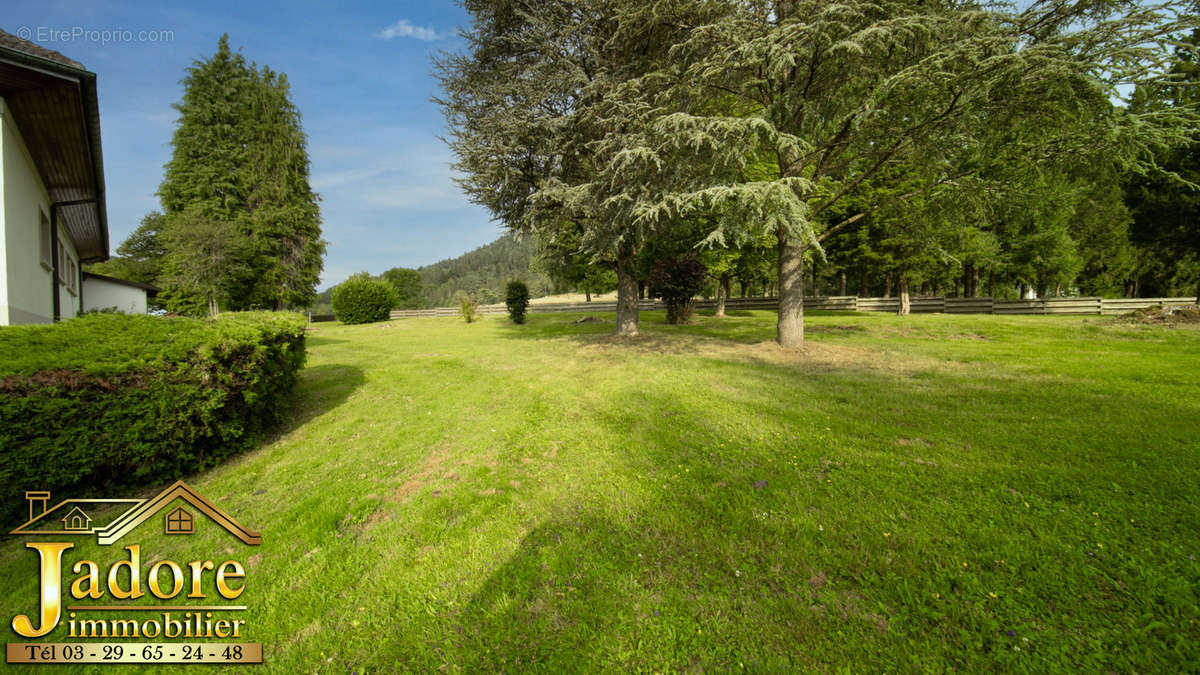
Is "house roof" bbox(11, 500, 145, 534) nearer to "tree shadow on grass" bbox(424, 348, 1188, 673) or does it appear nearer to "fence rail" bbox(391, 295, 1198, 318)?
"tree shadow on grass" bbox(424, 348, 1188, 673)

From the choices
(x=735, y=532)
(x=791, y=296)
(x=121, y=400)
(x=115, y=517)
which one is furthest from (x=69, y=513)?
(x=791, y=296)

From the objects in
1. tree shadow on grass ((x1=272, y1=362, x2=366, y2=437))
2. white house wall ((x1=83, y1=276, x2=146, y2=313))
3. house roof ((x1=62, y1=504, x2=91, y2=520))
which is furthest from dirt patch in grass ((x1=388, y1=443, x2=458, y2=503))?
white house wall ((x1=83, y1=276, x2=146, y2=313))

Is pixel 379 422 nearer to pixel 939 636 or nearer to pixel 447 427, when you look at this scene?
pixel 447 427

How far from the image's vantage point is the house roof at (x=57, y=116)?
453cm

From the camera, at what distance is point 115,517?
11.0ft

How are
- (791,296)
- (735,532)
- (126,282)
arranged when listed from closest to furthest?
(735,532) < (791,296) < (126,282)

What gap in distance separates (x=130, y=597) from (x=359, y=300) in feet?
97.8

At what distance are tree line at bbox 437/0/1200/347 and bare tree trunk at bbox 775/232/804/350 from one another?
0.16ft

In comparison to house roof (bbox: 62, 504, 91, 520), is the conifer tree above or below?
above

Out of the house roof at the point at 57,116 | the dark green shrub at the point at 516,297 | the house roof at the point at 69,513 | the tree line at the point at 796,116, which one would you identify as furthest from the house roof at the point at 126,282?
the house roof at the point at 69,513

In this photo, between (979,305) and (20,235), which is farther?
(979,305)

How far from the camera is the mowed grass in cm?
198

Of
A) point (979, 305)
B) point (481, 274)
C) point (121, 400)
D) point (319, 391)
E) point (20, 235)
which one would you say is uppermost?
point (481, 274)

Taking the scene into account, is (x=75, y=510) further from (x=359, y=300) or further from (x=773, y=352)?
(x=359, y=300)
